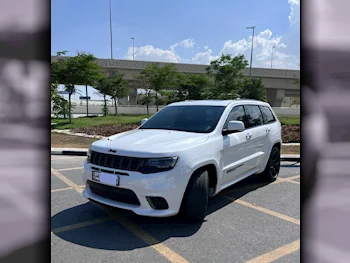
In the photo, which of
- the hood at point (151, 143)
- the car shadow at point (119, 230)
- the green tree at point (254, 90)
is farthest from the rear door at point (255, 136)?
the green tree at point (254, 90)

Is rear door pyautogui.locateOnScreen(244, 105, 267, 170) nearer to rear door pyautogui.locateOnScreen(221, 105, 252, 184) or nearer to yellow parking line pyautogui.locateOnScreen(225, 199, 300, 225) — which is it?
rear door pyautogui.locateOnScreen(221, 105, 252, 184)

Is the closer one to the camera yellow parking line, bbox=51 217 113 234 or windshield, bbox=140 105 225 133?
yellow parking line, bbox=51 217 113 234

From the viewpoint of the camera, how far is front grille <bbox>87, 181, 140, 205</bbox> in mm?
3191

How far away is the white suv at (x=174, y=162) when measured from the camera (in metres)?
3.13

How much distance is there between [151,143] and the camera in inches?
135

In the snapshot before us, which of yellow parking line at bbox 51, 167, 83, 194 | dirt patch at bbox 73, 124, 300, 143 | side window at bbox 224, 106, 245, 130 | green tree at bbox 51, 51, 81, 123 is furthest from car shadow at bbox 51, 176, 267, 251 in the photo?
green tree at bbox 51, 51, 81, 123

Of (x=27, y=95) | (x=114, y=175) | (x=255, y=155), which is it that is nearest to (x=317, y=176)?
(x=27, y=95)

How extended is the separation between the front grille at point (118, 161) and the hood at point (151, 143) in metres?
0.05

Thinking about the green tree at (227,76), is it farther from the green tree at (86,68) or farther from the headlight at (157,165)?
the headlight at (157,165)

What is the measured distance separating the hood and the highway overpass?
107ft

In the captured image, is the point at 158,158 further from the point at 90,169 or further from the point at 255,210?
the point at 255,210

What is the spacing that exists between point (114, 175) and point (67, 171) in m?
3.76

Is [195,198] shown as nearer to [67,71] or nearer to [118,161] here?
[118,161]

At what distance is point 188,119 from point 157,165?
1351mm
